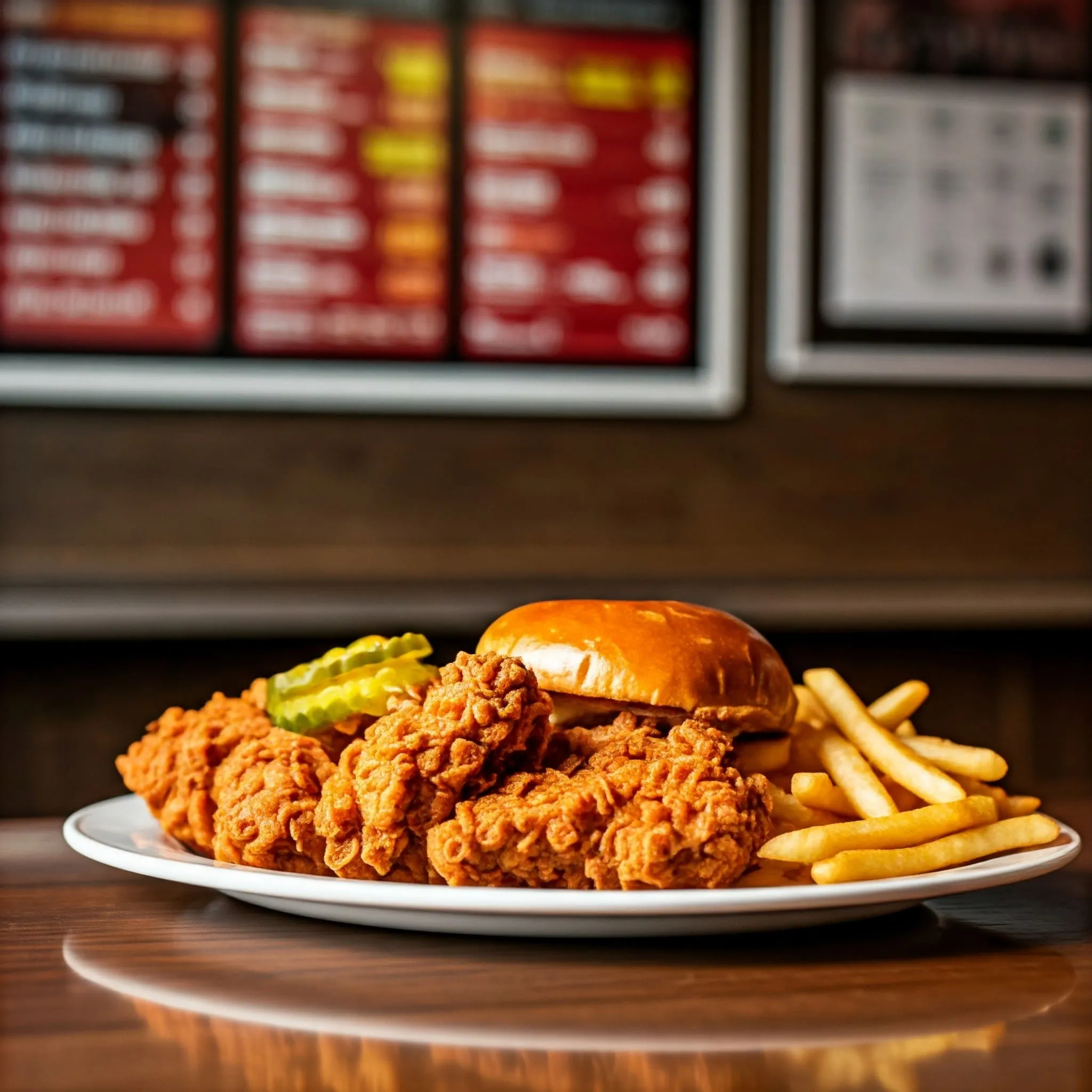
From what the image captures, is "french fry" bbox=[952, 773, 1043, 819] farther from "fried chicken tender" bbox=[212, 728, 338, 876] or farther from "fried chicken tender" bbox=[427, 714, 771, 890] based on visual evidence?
"fried chicken tender" bbox=[212, 728, 338, 876]

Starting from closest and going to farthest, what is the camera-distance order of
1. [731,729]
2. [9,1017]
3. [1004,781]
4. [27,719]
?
[9,1017] < [731,729] < [27,719] < [1004,781]

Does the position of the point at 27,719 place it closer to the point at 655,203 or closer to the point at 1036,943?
the point at 655,203

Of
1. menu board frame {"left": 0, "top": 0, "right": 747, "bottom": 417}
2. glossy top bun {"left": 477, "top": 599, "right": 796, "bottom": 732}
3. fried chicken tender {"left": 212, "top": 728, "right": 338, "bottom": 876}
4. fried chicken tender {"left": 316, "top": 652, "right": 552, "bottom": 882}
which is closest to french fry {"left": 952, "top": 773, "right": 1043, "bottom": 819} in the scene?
glossy top bun {"left": 477, "top": 599, "right": 796, "bottom": 732}

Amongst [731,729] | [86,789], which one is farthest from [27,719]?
[731,729]

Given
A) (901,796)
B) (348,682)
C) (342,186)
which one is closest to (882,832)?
(901,796)

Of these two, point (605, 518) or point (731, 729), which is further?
point (605, 518)

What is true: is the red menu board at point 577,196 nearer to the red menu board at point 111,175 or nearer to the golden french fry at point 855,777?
the red menu board at point 111,175

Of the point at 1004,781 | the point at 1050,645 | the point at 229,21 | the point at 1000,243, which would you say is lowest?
the point at 1004,781
